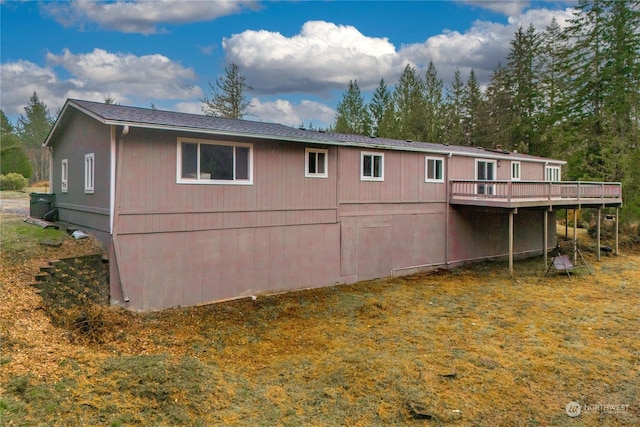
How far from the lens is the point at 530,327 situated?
8414mm

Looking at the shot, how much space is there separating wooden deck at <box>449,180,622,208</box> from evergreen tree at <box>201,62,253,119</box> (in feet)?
64.3

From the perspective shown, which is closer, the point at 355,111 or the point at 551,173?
the point at 551,173

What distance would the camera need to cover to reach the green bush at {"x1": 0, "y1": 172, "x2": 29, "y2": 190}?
23422mm

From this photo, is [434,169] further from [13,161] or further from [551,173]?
[13,161]

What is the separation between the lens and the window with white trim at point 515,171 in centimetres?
1788

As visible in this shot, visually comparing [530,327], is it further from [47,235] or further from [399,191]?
[47,235]

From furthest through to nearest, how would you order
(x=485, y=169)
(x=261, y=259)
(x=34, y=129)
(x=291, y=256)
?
(x=34, y=129), (x=485, y=169), (x=291, y=256), (x=261, y=259)

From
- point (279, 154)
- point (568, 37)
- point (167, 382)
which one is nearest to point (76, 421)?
point (167, 382)

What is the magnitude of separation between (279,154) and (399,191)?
4988 mm

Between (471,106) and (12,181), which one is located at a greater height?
(471,106)

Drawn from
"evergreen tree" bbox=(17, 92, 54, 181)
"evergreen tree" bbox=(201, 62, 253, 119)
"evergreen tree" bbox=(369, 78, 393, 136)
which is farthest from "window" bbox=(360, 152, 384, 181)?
"evergreen tree" bbox=(17, 92, 54, 181)

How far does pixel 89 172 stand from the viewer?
31.9 feet

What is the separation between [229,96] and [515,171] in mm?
20845

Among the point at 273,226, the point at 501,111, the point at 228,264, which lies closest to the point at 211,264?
the point at 228,264
